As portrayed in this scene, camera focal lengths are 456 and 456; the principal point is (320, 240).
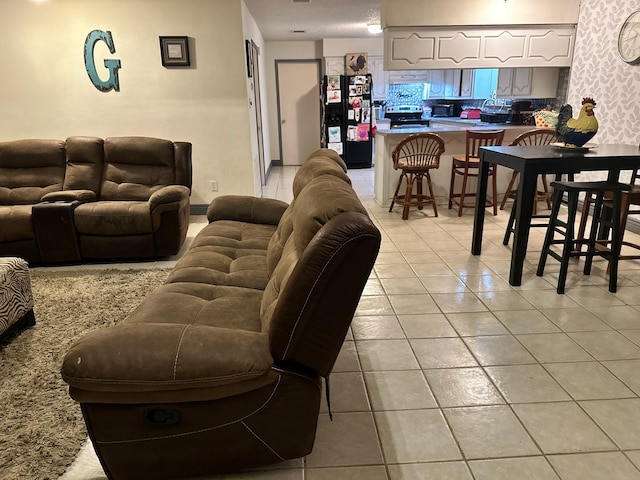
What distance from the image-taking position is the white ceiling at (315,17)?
5125 mm

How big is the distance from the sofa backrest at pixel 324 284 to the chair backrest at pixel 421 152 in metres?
3.43

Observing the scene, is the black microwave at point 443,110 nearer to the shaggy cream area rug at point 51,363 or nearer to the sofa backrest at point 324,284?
the shaggy cream area rug at point 51,363

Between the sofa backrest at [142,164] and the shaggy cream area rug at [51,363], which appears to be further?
the sofa backrest at [142,164]

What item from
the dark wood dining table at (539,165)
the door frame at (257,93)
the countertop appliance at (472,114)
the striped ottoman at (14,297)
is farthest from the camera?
the countertop appliance at (472,114)

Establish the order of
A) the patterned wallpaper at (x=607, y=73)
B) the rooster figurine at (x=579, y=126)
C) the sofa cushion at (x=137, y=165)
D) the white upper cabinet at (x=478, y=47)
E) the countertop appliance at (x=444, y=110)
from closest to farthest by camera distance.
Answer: the rooster figurine at (x=579, y=126), the sofa cushion at (x=137, y=165), the patterned wallpaper at (x=607, y=73), the white upper cabinet at (x=478, y=47), the countertop appliance at (x=444, y=110)

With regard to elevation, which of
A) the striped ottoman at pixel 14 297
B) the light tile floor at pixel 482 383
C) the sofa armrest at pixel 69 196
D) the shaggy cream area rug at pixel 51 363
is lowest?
the light tile floor at pixel 482 383

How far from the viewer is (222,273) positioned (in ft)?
7.27

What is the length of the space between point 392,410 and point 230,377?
0.84m

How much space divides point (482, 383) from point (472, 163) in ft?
10.6

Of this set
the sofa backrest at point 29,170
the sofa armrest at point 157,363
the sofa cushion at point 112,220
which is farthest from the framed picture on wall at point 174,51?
the sofa armrest at point 157,363

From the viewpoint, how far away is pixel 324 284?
134 centimetres

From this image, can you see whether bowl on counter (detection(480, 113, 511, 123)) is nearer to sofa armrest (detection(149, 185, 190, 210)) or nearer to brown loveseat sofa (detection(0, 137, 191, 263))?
brown loveseat sofa (detection(0, 137, 191, 263))

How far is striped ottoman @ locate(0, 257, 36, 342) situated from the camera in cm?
235

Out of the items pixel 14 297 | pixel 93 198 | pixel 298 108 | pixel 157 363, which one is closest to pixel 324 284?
pixel 157 363
